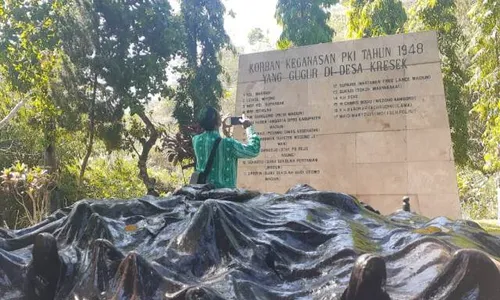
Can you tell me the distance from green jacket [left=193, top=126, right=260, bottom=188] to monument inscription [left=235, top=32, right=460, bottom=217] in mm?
4816

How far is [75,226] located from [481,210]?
17.6 metres

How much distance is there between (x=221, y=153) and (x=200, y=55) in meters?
14.1

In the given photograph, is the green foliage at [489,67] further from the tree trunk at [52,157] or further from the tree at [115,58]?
the tree trunk at [52,157]

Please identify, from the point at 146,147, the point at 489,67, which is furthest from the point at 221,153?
the point at 146,147

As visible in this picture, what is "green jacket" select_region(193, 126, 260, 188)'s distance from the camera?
13.0ft

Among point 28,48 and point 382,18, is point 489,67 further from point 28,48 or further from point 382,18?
point 28,48

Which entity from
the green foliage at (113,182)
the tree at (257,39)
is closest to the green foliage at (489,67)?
the green foliage at (113,182)

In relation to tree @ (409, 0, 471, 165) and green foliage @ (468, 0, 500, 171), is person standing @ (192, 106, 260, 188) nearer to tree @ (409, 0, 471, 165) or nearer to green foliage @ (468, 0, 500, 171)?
green foliage @ (468, 0, 500, 171)

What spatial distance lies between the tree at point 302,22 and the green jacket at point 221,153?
13.5 metres

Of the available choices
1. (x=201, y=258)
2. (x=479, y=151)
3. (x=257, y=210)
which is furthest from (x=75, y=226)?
(x=479, y=151)

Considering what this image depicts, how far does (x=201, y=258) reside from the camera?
8.33 ft

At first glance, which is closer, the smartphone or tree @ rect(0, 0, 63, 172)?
the smartphone

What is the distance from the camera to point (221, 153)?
13.0ft

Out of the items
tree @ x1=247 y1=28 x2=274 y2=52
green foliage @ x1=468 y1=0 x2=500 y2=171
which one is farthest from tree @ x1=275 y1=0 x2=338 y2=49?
tree @ x1=247 y1=28 x2=274 y2=52
